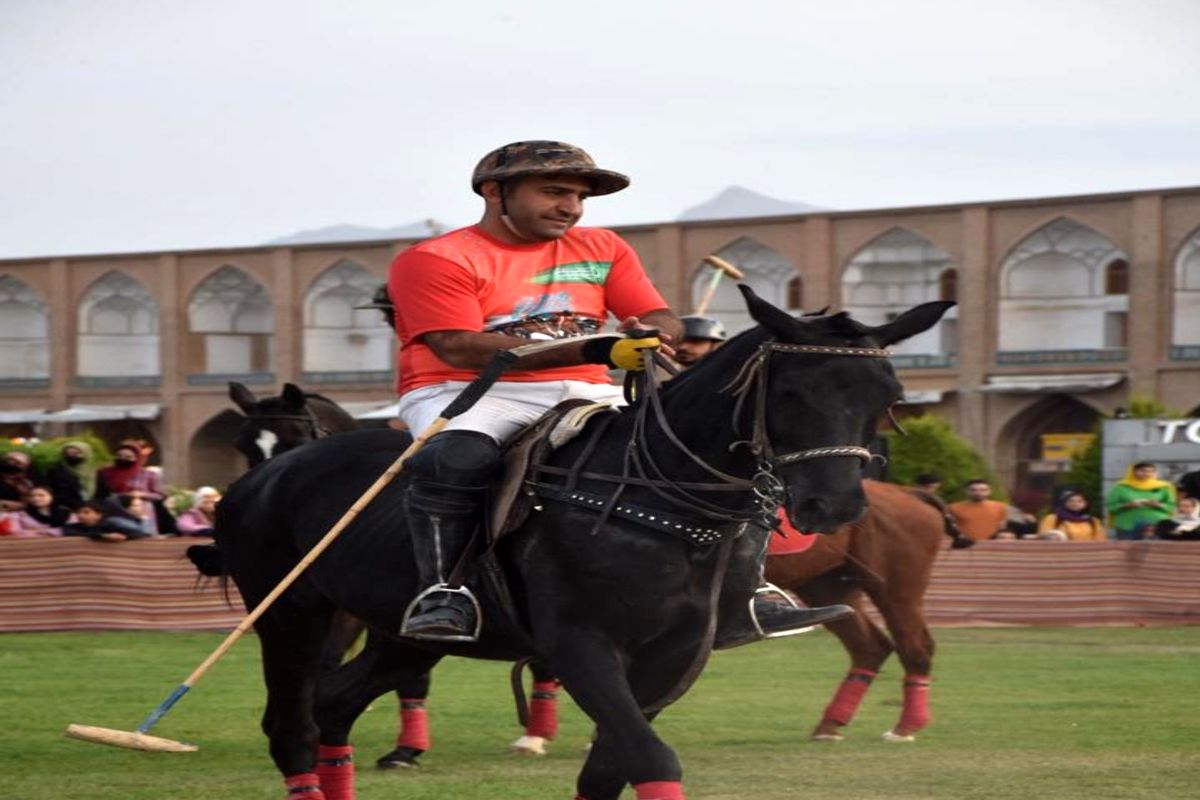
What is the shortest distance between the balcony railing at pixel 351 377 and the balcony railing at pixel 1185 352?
24391mm

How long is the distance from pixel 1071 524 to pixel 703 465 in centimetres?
1766

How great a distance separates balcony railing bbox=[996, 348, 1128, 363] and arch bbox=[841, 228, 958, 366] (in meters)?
2.07

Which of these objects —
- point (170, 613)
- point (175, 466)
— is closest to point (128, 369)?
point (175, 466)

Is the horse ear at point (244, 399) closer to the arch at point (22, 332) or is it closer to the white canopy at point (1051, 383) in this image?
the white canopy at point (1051, 383)

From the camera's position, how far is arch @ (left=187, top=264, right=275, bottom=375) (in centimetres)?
6838

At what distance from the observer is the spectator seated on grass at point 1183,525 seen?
71.2 feet

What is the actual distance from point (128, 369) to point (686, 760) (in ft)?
203

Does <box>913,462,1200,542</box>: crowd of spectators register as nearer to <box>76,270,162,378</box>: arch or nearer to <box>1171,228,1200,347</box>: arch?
<box>1171,228,1200,347</box>: arch

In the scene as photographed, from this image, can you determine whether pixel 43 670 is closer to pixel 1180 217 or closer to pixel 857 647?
pixel 857 647

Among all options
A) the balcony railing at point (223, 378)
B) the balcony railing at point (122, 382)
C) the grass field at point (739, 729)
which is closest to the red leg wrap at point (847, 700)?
the grass field at point (739, 729)

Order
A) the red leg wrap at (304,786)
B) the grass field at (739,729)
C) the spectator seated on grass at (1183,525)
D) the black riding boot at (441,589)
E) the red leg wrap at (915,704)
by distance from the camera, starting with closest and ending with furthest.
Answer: the black riding boot at (441,589), the red leg wrap at (304,786), the grass field at (739,729), the red leg wrap at (915,704), the spectator seated on grass at (1183,525)

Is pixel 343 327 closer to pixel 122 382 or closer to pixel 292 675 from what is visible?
pixel 122 382

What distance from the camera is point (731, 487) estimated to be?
21.1ft

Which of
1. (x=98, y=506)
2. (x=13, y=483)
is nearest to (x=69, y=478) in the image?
(x=13, y=483)
